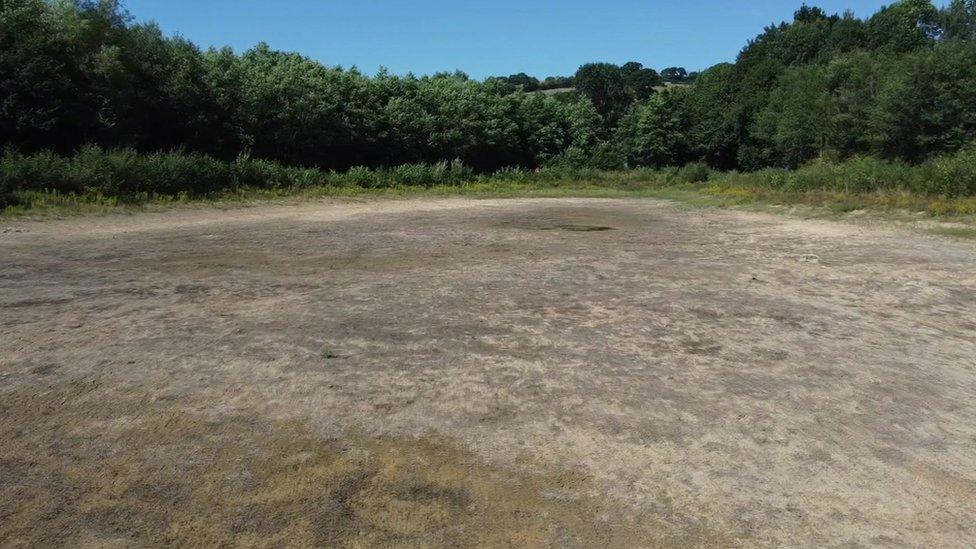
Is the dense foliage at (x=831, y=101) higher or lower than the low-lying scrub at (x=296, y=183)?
higher

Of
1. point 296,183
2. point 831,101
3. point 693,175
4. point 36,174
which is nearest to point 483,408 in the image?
point 36,174

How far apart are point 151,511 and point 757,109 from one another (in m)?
63.9

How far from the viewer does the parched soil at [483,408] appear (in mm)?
2898

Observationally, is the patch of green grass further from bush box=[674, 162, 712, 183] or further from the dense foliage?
the dense foliage

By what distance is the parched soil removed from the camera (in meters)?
2.90

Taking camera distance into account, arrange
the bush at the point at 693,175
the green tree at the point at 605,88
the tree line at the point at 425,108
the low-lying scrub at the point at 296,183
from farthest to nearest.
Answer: the green tree at the point at 605,88, the bush at the point at 693,175, the tree line at the point at 425,108, the low-lying scrub at the point at 296,183

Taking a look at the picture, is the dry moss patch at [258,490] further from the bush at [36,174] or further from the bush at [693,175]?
the bush at [693,175]

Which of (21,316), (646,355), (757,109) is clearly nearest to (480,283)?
(646,355)

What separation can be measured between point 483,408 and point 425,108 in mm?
40018

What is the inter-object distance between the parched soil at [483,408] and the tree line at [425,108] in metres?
17.1

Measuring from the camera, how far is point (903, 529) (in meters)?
2.85

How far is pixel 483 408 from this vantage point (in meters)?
4.09

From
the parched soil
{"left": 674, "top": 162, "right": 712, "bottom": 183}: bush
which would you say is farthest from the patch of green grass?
{"left": 674, "top": 162, "right": 712, "bottom": 183}: bush

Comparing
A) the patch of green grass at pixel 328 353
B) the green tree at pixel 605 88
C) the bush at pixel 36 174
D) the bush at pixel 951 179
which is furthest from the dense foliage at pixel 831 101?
the patch of green grass at pixel 328 353
